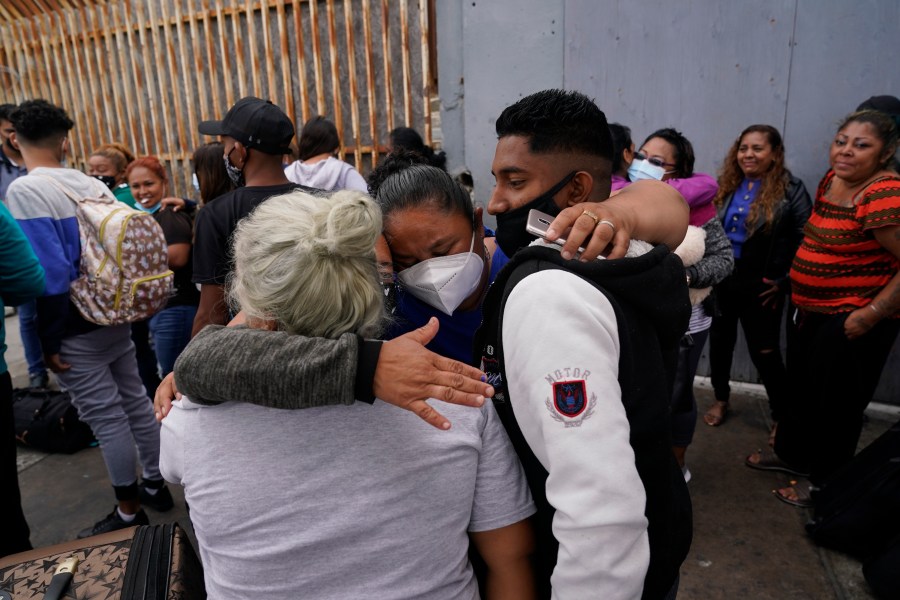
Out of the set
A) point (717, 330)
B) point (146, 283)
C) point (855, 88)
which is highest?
point (855, 88)

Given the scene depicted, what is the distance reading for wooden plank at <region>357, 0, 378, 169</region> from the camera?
4.81 meters

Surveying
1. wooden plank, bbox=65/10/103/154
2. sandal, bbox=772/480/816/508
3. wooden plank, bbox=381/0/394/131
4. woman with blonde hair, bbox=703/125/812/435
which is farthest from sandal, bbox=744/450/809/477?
wooden plank, bbox=65/10/103/154

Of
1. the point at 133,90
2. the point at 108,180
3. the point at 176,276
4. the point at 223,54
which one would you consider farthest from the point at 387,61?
the point at 133,90

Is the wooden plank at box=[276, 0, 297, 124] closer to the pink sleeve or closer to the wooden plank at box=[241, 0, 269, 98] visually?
the wooden plank at box=[241, 0, 269, 98]

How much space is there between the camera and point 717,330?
3756 mm

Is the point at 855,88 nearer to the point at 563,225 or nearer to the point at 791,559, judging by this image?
the point at 791,559

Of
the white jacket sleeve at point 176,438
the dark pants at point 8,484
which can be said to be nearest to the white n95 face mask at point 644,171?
the white jacket sleeve at point 176,438

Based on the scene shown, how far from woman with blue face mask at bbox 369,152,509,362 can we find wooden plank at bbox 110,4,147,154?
5.87 meters

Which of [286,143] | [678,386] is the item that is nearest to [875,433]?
[678,386]

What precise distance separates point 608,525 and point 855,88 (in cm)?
377

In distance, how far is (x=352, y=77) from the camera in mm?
5012

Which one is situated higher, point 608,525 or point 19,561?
point 608,525

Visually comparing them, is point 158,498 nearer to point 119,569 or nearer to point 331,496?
point 119,569

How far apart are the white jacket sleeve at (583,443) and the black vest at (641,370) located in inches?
1.3
